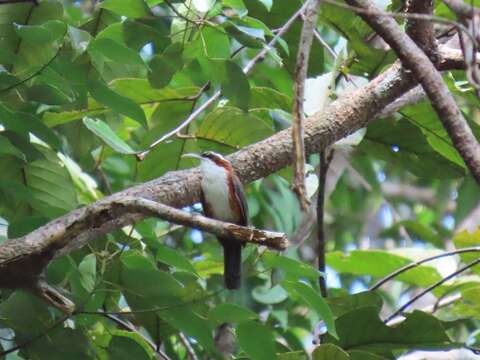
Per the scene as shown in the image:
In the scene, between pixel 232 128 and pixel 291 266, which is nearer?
pixel 291 266

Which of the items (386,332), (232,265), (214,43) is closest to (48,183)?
(232,265)

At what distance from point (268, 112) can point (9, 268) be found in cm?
157

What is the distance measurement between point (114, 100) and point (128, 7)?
31cm

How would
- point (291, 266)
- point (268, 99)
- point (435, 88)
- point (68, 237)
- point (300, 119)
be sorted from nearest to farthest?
point (300, 119) → point (435, 88) → point (68, 237) → point (291, 266) → point (268, 99)

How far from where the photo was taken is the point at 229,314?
10.3 ft

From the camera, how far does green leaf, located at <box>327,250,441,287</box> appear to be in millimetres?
4965

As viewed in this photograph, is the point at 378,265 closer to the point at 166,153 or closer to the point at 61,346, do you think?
the point at 166,153

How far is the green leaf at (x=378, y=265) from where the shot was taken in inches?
195

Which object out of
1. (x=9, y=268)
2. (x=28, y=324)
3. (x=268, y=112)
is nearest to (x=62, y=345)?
(x=28, y=324)

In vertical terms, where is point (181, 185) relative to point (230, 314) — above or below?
above

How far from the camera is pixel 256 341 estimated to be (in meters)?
3.21

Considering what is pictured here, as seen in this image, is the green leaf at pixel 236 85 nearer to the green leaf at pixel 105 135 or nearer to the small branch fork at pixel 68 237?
the green leaf at pixel 105 135

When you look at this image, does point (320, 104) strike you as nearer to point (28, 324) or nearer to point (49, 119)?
point (49, 119)

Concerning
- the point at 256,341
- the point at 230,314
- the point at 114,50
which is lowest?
the point at 256,341
